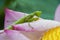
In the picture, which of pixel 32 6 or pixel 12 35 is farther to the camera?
pixel 32 6

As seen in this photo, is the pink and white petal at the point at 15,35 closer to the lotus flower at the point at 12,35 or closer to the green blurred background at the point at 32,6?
the lotus flower at the point at 12,35

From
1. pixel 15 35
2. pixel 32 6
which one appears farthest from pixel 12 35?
pixel 32 6

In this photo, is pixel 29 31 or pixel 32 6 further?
pixel 32 6

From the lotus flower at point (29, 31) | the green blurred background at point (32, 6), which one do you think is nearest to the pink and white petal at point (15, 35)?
the lotus flower at point (29, 31)

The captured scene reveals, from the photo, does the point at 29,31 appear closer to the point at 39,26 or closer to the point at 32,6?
the point at 39,26

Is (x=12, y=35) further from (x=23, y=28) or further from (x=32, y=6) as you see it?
(x=32, y=6)

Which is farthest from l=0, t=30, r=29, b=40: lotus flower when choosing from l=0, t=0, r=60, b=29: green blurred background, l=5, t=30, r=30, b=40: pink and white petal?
l=0, t=0, r=60, b=29: green blurred background

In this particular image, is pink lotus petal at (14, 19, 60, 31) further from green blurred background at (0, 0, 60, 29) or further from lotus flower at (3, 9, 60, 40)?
green blurred background at (0, 0, 60, 29)

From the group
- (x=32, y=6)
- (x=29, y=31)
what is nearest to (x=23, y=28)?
(x=29, y=31)

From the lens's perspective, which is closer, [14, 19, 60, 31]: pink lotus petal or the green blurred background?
[14, 19, 60, 31]: pink lotus petal
